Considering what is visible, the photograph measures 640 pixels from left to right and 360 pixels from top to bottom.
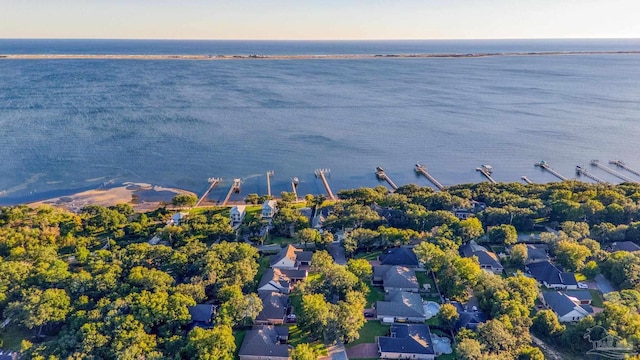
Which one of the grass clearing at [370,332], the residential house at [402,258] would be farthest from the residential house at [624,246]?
the grass clearing at [370,332]

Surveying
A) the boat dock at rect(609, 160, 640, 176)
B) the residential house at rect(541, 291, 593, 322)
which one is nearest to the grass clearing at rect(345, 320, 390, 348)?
the residential house at rect(541, 291, 593, 322)

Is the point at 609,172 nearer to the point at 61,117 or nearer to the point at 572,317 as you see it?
the point at 572,317

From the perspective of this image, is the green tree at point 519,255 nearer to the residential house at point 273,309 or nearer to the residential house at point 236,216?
the residential house at point 273,309

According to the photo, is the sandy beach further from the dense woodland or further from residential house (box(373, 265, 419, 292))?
residential house (box(373, 265, 419, 292))

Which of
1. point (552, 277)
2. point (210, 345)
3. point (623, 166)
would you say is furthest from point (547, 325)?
point (623, 166)

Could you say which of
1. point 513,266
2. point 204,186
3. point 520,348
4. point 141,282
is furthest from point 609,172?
point 141,282

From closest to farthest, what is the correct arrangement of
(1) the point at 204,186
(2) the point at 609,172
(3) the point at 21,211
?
(3) the point at 21,211, (1) the point at 204,186, (2) the point at 609,172
